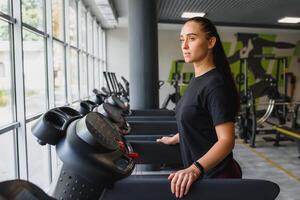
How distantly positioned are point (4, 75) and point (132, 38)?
2.10 metres

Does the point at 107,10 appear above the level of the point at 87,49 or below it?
above

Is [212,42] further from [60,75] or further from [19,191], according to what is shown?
[60,75]

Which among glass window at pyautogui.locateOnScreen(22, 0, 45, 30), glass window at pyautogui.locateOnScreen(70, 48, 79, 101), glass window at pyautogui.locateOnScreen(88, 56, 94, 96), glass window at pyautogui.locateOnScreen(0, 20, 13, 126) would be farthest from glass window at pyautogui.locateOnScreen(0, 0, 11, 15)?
glass window at pyautogui.locateOnScreen(88, 56, 94, 96)

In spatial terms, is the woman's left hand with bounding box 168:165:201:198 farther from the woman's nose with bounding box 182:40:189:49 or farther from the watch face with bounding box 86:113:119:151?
the woman's nose with bounding box 182:40:189:49

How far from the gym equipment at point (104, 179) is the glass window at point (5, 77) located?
2144 millimetres

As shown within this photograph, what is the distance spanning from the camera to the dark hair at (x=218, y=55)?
56.2 inches

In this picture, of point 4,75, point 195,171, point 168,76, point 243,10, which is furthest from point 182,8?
point 195,171

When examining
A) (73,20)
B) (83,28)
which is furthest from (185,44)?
(83,28)

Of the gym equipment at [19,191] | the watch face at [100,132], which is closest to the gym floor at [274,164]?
the watch face at [100,132]

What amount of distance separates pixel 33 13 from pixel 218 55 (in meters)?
3.04

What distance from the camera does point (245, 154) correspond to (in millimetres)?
5523

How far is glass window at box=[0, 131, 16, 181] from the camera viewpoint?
10.3 ft

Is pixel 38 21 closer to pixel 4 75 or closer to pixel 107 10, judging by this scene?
pixel 4 75

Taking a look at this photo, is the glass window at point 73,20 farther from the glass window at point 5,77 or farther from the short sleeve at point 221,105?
the short sleeve at point 221,105
